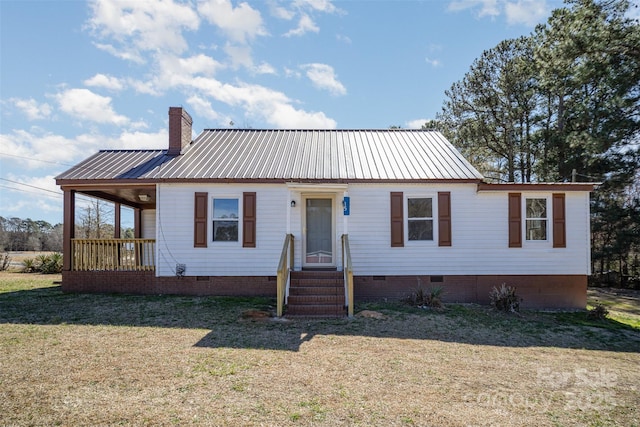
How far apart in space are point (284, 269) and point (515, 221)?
20.6ft

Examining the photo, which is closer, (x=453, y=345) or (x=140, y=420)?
(x=140, y=420)

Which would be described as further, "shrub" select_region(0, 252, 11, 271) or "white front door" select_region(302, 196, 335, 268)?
"shrub" select_region(0, 252, 11, 271)

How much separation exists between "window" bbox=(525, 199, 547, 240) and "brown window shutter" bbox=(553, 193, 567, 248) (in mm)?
232

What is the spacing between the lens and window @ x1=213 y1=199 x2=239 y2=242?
10633mm

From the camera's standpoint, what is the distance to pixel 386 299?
10430 mm

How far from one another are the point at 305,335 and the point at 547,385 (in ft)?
12.3

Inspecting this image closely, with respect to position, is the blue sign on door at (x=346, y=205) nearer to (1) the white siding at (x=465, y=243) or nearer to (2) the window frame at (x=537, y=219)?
(1) the white siding at (x=465, y=243)

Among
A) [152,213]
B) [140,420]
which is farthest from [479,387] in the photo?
[152,213]

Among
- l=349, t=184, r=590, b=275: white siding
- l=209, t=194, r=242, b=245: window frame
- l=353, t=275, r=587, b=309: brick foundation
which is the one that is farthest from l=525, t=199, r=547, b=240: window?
Result: l=209, t=194, r=242, b=245: window frame

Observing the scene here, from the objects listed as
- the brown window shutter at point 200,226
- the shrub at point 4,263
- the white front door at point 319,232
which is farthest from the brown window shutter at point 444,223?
the shrub at point 4,263

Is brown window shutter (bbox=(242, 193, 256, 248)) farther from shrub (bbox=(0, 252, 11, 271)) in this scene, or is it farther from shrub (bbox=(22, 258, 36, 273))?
shrub (bbox=(0, 252, 11, 271))

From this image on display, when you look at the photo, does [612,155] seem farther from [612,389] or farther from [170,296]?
[170,296]

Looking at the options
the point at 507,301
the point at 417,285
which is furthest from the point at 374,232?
the point at 507,301

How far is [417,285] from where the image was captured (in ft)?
34.3
